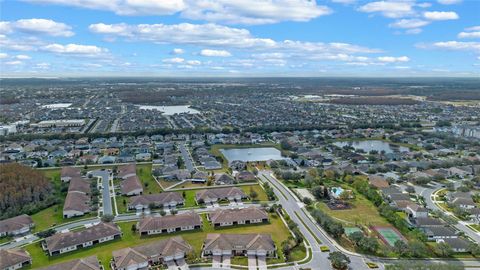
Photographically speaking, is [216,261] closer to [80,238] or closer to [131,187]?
[80,238]

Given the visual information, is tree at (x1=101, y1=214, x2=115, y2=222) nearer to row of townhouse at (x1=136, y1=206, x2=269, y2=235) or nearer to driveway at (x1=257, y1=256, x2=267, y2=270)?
row of townhouse at (x1=136, y1=206, x2=269, y2=235)

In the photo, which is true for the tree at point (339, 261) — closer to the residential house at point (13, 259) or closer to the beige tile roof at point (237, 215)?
the beige tile roof at point (237, 215)

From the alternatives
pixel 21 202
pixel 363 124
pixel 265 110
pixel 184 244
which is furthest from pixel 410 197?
pixel 265 110

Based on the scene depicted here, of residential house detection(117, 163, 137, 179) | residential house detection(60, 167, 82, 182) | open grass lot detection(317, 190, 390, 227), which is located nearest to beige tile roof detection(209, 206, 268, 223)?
open grass lot detection(317, 190, 390, 227)

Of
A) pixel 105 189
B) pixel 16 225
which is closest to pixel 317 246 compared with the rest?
pixel 16 225

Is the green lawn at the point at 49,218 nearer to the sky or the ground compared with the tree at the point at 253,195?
nearer to the ground

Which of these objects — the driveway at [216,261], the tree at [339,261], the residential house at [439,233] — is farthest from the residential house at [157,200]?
the residential house at [439,233]
